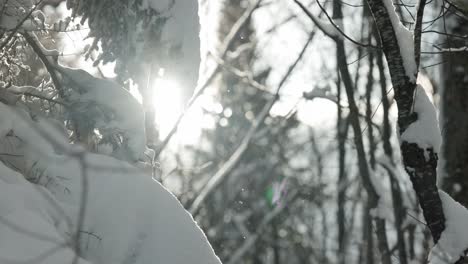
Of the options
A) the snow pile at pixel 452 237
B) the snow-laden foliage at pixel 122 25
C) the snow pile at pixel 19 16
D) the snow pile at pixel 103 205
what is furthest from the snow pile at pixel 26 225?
the snow pile at pixel 452 237

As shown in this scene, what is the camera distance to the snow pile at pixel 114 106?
4.20m

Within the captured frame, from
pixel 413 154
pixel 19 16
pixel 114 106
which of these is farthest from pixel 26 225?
pixel 413 154

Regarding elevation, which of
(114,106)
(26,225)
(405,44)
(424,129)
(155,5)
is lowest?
(26,225)

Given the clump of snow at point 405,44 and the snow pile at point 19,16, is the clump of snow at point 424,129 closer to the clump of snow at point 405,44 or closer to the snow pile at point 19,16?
the clump of snow at point 405,44

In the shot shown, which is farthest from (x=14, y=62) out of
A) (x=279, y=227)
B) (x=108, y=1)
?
(x=279, y=227)

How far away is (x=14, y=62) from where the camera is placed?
4406mm

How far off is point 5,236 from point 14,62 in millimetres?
1928

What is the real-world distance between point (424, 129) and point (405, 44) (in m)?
0.52

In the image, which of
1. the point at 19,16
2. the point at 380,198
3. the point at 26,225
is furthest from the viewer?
the point at 380,198

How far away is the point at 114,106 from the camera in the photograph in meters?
4.19

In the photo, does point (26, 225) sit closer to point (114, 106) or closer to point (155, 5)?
point (114, 106)

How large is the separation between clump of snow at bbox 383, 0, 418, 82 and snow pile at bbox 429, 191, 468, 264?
800 mm

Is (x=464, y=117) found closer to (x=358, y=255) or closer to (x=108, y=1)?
(x=108, y=1)

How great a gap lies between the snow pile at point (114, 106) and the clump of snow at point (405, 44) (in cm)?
187
